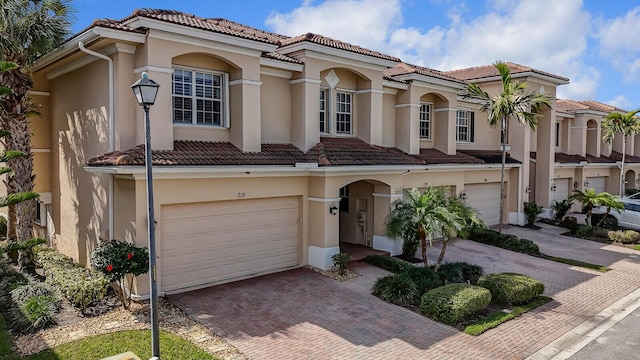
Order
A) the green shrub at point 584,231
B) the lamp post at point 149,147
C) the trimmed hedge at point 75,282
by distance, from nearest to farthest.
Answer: the lamp post at point 149,147, the trimmed hedge at point 75,282, the green shrub at point 584,231

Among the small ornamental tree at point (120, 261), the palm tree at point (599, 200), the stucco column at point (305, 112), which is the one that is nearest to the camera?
the small ornamental tree at point (120, 261)

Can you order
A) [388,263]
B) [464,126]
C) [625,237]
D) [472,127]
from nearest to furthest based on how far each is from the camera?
[388,263]
[625,237]
[464,126]
[472,127]

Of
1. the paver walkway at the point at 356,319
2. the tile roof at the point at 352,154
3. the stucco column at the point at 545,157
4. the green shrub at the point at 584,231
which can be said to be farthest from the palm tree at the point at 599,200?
the tile roof at the point at 352,154

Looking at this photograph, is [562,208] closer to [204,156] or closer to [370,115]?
[370,115]

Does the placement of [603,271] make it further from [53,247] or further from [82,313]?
[53,247]

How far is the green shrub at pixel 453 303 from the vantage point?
438 inches

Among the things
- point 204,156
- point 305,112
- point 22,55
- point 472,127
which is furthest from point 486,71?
point 22,55

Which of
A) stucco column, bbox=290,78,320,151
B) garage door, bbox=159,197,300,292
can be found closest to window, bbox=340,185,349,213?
stucco column, bbox=290,78,320,151

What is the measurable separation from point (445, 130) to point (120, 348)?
58.5 ft

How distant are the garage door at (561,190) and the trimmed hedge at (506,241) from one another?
38.9ft

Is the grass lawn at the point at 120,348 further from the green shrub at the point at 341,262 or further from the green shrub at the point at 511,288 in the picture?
the green shrub at the point at 511,288

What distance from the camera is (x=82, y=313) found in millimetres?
10578

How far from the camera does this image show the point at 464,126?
25219mm

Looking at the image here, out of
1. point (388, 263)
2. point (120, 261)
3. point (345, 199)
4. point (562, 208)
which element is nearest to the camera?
point (120, 261)
